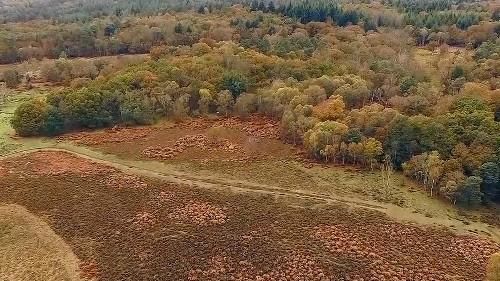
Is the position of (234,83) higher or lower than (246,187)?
higher

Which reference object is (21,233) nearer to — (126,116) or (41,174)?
(41,174)

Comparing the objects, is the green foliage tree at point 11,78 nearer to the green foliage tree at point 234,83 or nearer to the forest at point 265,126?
the forest at point 265,126

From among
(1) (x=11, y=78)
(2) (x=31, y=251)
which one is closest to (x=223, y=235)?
(2) (x=31, y=251)

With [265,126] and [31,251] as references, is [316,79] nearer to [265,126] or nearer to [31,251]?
[265,126]

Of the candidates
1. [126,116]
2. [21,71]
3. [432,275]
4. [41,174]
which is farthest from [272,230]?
[21,71]

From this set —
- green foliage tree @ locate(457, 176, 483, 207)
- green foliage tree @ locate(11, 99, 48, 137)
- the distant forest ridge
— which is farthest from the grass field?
the distant forest ridge

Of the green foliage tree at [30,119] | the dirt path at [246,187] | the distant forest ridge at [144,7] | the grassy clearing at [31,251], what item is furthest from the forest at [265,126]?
the distant forest ridge at [144,7]

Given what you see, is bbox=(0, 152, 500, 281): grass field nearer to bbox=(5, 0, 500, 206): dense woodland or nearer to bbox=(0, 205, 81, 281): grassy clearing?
bbox=(0, 205, 81, 281): grassy clearing
